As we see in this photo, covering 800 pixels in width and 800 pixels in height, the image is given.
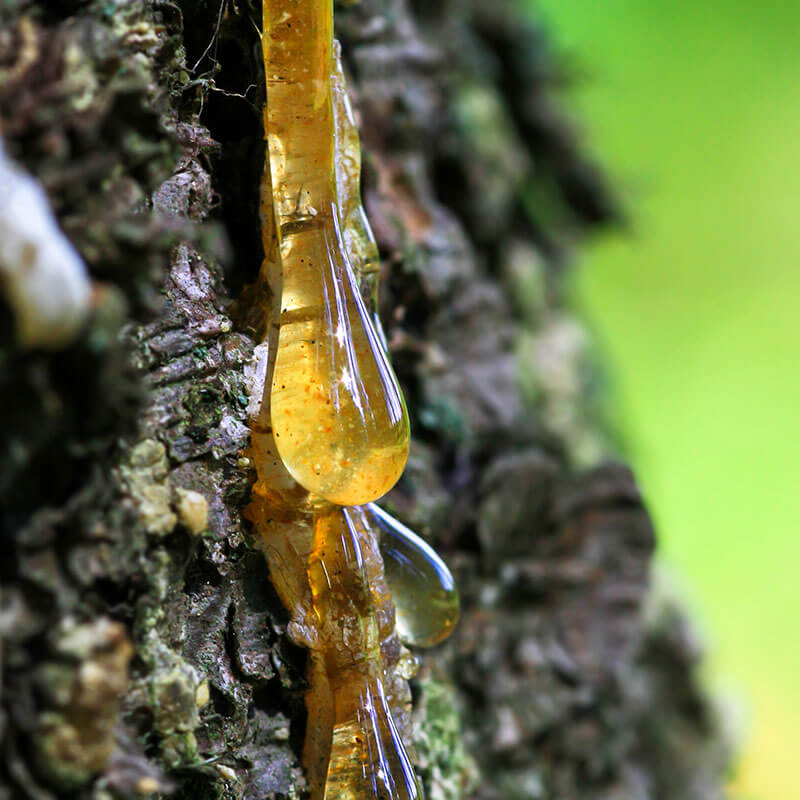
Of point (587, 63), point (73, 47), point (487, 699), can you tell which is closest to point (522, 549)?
point (487, 699)

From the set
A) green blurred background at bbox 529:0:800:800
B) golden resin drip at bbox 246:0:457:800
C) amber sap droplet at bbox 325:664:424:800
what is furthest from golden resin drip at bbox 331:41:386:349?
green blurred background at bbox 529:0:800:800

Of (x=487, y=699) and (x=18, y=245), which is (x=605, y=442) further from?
(x=18, y=245)

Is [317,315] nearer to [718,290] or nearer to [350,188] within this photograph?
[350,188]

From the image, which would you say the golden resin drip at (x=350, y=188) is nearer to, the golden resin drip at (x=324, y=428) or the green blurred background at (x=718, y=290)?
the golden resin drip at (x=324, y=428)

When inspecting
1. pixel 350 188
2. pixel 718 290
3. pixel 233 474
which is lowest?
pixel 718 290

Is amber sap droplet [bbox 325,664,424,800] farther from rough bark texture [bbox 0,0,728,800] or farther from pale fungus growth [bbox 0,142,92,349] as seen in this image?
pale fungus growth [bbox 0,142,92,349]

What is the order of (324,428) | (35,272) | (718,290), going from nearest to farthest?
1. (35,272)
2. (324,428)
3. (718,290)

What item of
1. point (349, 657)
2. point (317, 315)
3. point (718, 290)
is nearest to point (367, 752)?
point (349, 657)
